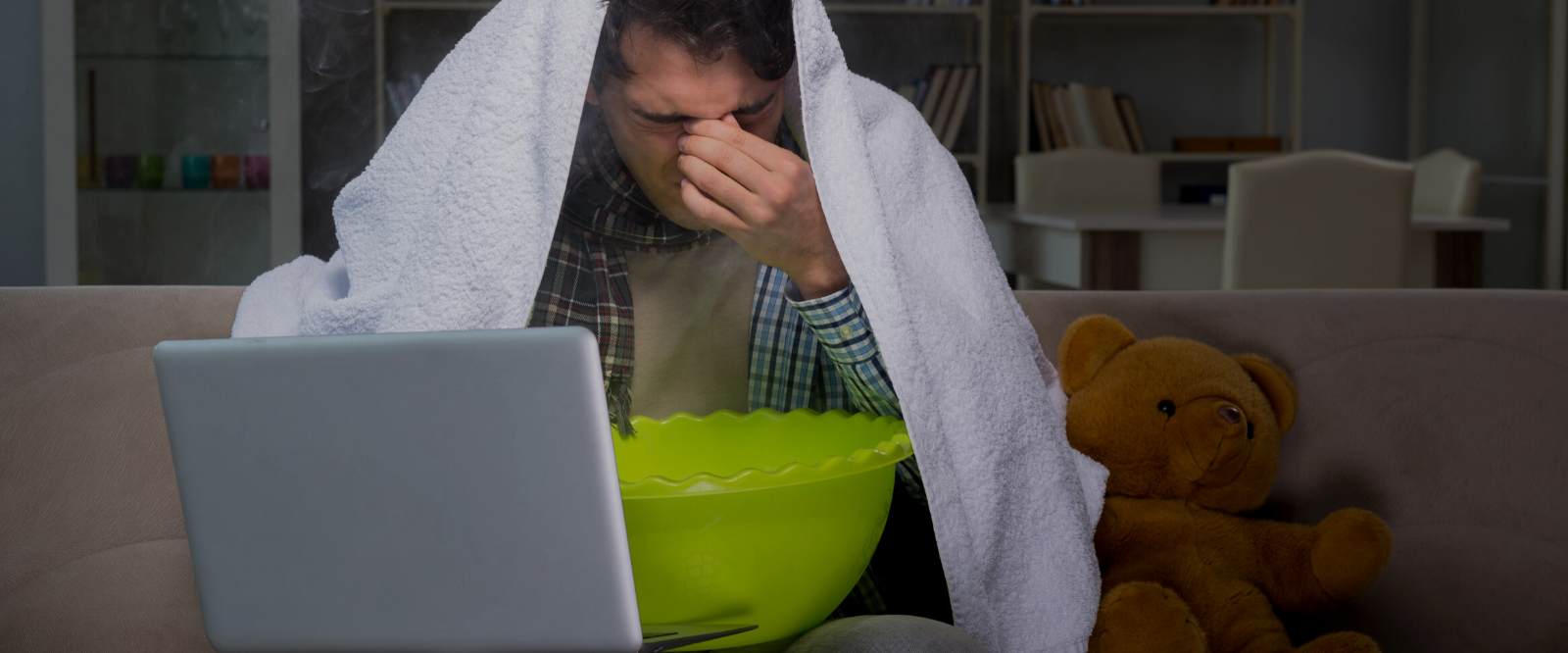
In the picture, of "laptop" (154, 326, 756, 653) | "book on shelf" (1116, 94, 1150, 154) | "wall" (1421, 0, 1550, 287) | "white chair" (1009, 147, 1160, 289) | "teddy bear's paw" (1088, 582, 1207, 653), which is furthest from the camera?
"wall" (1421, 0, 1550, 287)

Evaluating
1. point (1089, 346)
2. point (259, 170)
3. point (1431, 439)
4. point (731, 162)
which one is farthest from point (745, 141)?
point (259, 170)

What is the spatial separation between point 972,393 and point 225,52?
1391 millimetres

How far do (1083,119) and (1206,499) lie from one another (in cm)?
167

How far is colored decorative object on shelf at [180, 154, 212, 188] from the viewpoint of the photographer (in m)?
1.68

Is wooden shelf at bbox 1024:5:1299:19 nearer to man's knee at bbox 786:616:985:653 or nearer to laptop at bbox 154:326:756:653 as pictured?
man's knee at bbox 786:616:985:653

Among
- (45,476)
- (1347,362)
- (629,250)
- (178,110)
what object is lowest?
(45,476)

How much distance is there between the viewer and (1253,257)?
7.14 ft

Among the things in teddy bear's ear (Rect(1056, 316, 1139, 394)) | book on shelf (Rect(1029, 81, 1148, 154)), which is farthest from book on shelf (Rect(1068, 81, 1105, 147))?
teddy bear's ear (Rect(1056, 316, 1139, 394))

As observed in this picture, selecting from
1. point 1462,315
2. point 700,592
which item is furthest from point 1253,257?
point 700,592

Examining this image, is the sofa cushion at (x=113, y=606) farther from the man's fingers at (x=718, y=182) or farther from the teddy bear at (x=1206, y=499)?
the teddy bear at (x=1206, y=499)

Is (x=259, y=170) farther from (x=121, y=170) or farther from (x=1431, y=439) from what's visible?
(x=1431, y=439)

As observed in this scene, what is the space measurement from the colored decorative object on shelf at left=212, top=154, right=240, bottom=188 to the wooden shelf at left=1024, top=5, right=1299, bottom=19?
5.28 feet

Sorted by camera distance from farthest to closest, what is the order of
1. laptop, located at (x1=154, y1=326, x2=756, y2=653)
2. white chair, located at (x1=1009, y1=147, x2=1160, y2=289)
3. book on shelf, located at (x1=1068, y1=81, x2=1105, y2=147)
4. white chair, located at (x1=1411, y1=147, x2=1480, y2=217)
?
white chair, located at (x1=1411, y1=147, x2=1480, y2=217), book on shelf, located at (x1=1068, y1=81, x2=1105, y2=147), white chair, located at (x1=1009, y1=147, x2=1160, y2=289), laptop, located at (x1=154, y1=326, x2=756, y2=653)

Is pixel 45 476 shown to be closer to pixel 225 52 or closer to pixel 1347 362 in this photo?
pixel 225 52
